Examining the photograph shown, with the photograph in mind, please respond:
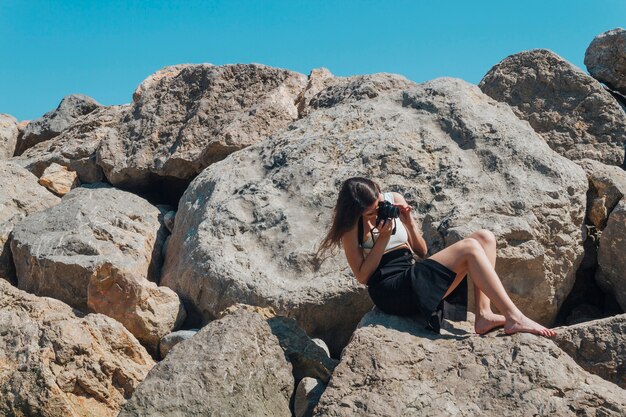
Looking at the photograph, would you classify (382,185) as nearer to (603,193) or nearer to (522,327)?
(603,193)

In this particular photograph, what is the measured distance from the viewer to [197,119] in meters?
10.4

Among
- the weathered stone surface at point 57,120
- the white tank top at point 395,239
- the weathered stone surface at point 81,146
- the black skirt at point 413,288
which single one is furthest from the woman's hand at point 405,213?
the weathered stone surface at point 57,120

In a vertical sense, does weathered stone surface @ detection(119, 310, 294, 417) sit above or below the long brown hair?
below

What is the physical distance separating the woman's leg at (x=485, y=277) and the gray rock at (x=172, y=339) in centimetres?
240

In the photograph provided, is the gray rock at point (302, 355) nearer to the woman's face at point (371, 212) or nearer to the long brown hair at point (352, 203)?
the long brown hair at point (352, 203)

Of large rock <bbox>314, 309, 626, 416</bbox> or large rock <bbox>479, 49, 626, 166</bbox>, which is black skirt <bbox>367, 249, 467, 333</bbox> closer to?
large rock <bbox>314, 309, 626, 416</bbox>

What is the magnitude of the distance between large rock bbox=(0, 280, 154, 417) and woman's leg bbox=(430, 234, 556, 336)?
2.53 m

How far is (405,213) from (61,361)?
110 inches

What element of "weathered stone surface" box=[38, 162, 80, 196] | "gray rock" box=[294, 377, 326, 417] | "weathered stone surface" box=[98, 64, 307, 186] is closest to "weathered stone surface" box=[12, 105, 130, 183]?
"weathered stone surface" box=[38, 162, 80, 196]

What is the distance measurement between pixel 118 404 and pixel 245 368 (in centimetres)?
109

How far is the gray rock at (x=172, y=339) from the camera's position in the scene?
7211 mm

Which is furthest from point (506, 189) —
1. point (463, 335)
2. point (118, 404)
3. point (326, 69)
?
point (326, 69)

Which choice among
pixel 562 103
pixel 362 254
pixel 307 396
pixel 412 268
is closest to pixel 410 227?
pixel 362 254

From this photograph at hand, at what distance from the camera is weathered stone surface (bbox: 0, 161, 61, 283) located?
9.04 m
